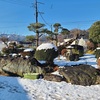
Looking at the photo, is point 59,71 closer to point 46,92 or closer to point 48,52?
point 46,92

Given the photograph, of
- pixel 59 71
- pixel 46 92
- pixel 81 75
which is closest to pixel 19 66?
pixel 59 71

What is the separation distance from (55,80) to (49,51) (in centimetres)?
569

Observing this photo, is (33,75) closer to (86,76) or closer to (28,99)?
(86,76)

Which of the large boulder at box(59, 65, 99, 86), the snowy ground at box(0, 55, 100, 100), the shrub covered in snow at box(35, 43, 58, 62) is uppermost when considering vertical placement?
the shrub covered in snow at box(35, 43, 58, 62)

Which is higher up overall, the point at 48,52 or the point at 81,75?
the point at 48,52

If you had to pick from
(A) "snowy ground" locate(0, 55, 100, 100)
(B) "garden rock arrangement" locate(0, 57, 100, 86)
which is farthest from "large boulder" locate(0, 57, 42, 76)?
(A) "snowy ground" locate(0, 55, 100, 100)

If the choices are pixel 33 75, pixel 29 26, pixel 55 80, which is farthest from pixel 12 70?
pixel 29 26

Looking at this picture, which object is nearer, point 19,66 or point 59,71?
point 59,71

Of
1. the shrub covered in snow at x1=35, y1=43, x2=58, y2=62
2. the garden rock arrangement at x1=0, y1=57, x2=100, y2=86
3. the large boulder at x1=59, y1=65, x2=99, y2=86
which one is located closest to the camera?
the large boulder at x1=59, y1=65, x2=99, y2=86

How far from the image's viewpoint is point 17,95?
761 cm

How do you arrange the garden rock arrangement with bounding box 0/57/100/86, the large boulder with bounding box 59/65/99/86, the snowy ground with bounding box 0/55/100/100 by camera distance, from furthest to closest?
the garden rock arrangement with bounding box 0/57/100/86, the large boulder with bounding box 59/65/99/86, the snowy ground with bounding box 0/55/100/100

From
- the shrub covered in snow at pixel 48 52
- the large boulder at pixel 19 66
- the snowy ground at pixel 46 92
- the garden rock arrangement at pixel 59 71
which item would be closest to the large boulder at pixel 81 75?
the garden rock arrangement at pixel 59 71

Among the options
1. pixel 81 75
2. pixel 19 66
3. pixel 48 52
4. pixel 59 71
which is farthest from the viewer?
pixel 48 52

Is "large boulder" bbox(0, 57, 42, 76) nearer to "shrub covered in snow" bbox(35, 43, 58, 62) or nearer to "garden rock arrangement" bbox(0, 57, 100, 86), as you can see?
"garden rock arrangement" bbox(0, 57, 100, 86)
